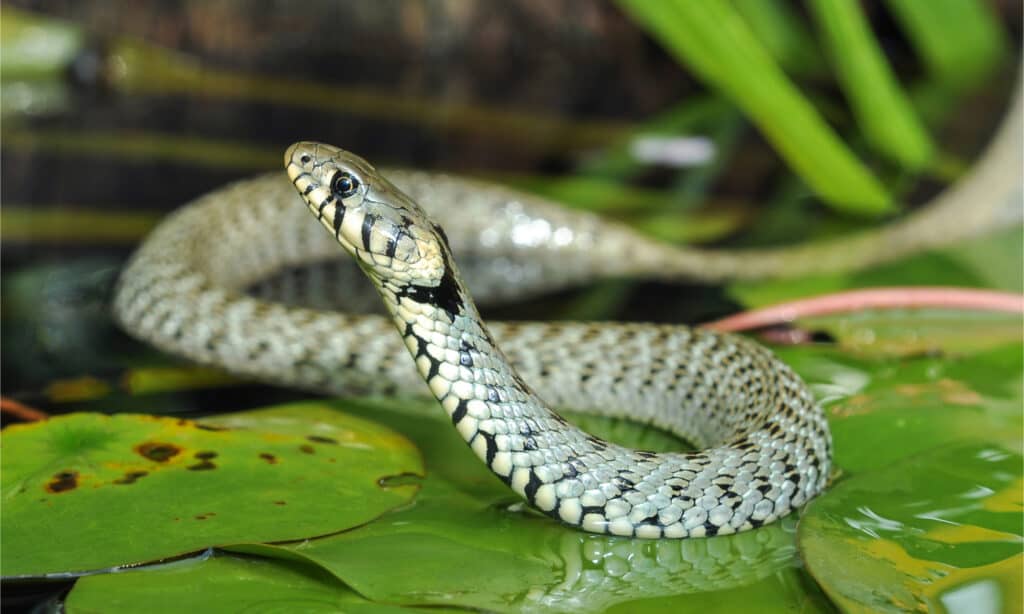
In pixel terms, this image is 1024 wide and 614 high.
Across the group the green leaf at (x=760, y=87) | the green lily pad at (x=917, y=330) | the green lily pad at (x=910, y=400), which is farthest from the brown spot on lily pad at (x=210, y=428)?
the green leaf at (x=760, y=87)

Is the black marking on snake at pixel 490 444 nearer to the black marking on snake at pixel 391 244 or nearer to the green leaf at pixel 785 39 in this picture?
the black marking on snake at pixel 391 244

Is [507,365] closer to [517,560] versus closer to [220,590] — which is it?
[517,560]

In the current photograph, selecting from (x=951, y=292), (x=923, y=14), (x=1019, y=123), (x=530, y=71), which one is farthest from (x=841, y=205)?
(x=530, y=71)

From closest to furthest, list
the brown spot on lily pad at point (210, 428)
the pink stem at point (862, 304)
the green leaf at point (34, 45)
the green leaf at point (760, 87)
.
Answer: the brown spot on lily pad at point (210, 428), the pink stem at point (862, 304), the green leaf at point (760, 87), the green leaf at point (34, 45)

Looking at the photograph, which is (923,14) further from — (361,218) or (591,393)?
(361,218)

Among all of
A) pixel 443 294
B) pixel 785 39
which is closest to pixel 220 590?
pixel 443 294

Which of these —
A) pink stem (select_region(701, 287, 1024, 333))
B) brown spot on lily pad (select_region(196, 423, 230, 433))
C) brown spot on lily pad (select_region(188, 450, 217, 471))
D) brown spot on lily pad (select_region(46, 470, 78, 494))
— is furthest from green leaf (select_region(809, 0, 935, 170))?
brown spot on lily pad (select_region(46, 470, 78, 494))
